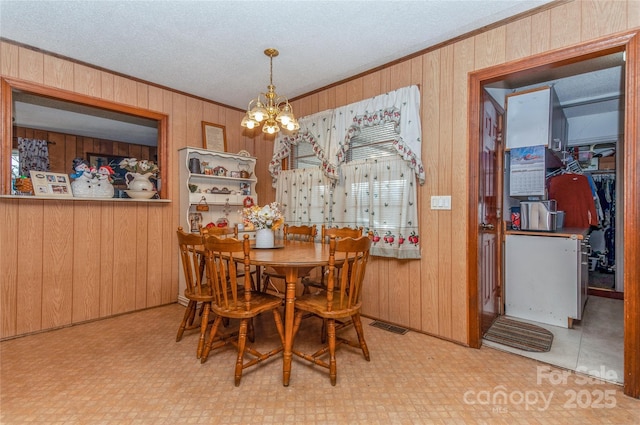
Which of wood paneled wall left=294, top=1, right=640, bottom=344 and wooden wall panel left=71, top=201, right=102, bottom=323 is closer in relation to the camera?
wood paneled wall left=294, top=1, right=640, bottom=344

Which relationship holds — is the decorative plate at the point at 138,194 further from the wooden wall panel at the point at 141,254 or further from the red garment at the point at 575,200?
the red garment at the point at 575,200

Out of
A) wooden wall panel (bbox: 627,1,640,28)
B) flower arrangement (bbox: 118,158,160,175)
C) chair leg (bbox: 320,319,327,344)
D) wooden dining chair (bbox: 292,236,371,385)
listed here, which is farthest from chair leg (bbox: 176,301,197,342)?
wooden wall panel (bbox: 627,1,640,28)

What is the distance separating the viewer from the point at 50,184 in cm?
275

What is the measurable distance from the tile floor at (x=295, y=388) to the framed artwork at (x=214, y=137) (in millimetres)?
2347

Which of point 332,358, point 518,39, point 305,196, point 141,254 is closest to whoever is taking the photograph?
point 332,358

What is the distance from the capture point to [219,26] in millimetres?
2314

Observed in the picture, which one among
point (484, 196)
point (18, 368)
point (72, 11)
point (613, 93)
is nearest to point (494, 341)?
point (484, 196)

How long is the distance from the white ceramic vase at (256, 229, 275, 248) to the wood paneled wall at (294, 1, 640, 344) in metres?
1.19

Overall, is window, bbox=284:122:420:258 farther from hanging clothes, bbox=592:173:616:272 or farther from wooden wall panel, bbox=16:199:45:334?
hanging clothes, bbox=592:173:616:272

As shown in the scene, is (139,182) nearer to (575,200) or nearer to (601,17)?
(601,17)

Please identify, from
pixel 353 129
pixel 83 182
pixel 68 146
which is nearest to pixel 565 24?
pixel 353 129

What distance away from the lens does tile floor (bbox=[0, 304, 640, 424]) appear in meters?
1.61

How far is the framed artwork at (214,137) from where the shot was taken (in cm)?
381

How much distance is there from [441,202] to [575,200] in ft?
8.24
